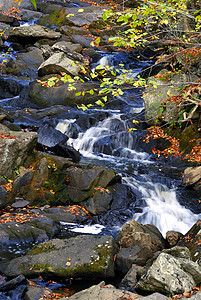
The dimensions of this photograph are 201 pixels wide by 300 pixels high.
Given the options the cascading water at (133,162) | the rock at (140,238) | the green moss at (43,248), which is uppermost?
the green moss at (43,248)

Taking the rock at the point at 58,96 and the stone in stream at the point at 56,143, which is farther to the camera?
the rock at the point at 58,96

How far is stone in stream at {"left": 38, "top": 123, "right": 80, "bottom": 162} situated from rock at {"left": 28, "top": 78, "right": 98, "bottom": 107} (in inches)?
142

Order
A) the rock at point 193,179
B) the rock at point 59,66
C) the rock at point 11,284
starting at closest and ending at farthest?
the rock at point 11,284, the rock at point 193,179, the rock at point 59,66

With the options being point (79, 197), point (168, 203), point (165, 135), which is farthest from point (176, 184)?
point (79, 197)

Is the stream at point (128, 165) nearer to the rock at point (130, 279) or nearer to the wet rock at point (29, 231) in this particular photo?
the wet rock at point (29, 231)

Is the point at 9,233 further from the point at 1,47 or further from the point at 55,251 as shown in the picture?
the point at 1,47

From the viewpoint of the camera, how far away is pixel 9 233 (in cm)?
603

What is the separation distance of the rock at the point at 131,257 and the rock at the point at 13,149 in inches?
164

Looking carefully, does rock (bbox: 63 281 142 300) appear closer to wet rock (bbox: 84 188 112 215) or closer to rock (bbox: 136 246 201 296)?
rock (bbox: 136 246 201 296)

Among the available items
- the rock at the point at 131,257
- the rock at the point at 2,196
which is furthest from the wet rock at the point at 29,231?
the rock at the point at 131,257

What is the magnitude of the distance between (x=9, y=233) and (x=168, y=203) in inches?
192

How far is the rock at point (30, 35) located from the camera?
830 inches

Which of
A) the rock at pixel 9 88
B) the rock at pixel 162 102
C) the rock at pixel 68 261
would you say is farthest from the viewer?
the rock at pixel 9 88

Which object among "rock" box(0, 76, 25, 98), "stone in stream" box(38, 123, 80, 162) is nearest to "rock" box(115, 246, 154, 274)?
"stone in stream" box(38, 123, 80, 162)
